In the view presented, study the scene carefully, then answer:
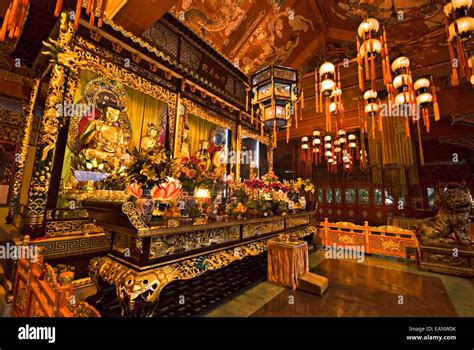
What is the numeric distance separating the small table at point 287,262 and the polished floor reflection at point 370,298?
8.1 inches

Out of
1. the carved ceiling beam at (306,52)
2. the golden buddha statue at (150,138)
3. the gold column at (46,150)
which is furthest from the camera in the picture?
the carved ceiling beam at (306,52)

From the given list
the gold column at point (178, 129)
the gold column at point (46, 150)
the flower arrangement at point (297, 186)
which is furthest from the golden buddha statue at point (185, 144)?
the flower arrangement at point (297, 186)

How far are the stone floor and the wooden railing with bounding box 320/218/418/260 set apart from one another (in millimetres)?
1190

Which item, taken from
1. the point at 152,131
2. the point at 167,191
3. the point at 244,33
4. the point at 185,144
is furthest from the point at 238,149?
the point at 167,191

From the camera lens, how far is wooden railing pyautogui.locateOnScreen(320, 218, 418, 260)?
5088 mm

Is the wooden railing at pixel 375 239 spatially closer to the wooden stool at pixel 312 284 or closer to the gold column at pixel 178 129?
the wooden stool at pixel 312 284

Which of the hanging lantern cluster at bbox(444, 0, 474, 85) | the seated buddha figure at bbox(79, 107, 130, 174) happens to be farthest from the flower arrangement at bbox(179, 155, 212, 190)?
the hanging lantern cluster at bbox(444, 0, 474, 85)

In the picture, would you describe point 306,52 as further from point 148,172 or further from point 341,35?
point 148,172

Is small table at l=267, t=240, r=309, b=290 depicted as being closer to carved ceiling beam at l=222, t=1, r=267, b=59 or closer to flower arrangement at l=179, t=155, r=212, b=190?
flower arrangement at l=179, t=155, r=212, b=190

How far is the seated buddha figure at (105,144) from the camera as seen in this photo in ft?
12.7

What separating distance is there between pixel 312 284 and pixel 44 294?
3095 millimetres

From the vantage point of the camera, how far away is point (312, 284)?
301cm

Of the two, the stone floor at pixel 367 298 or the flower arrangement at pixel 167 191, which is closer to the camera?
the flower arrangement at pixel 167 191
